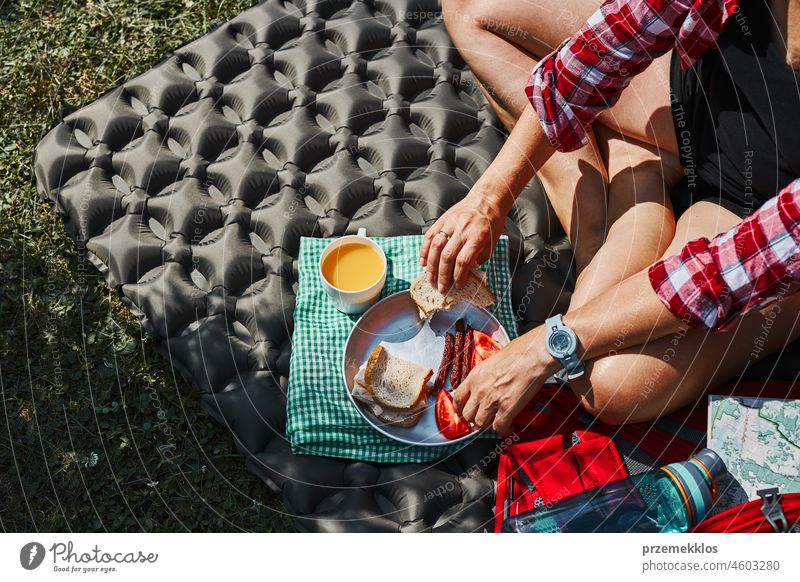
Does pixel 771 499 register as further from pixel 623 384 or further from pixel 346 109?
pixel 346 109

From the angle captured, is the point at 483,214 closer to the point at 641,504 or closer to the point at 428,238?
the point at 428,238

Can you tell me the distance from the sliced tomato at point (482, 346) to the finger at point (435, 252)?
190 mm

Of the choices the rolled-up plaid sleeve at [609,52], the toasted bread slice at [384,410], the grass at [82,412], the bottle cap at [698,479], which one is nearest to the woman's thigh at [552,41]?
the rolled-up plaid sleeve at [609,52]

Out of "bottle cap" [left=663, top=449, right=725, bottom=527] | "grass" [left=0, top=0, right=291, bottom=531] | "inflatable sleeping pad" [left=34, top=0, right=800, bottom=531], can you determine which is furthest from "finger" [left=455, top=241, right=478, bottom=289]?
"grass" [left=0, top=0, right=291, bottom=531]

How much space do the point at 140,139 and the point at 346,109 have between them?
659 millimetres

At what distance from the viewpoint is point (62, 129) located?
2213mm

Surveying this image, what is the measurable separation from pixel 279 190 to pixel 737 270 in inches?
51.0

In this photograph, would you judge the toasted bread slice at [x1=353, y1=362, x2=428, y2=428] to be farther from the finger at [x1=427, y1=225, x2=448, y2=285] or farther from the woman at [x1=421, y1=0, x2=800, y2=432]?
the finger at [x1=427, y1=225, x2=448, y2=285]

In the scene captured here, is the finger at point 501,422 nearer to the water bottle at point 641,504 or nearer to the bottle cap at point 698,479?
the water bottle at point 641,504

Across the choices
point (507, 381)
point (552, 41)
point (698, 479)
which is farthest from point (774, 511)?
point (552, 41)

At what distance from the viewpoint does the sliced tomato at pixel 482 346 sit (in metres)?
1.79

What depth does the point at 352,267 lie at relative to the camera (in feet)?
5.99
